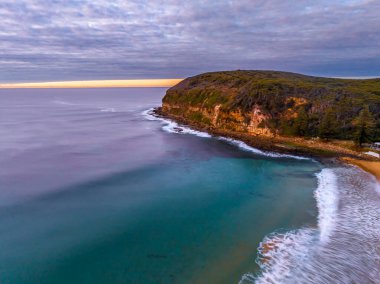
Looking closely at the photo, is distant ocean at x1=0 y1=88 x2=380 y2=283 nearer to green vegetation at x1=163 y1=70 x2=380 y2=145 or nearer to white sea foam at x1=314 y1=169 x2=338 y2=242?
white sea foam at x1=314 y1=169 x2=338 y2=242

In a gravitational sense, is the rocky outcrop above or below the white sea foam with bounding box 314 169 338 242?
above

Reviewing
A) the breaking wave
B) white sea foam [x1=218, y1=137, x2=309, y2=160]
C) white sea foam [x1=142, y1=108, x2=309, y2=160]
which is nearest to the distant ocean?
the breaking wave

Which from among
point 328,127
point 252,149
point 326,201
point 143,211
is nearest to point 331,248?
point 326,201

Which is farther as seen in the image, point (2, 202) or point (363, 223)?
point (2, 202)

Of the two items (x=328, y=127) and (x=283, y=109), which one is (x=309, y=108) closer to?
(x=283, y=109)

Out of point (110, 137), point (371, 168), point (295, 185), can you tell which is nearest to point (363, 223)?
point (295, 185)

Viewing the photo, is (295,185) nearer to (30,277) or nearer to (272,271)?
(272,271)
